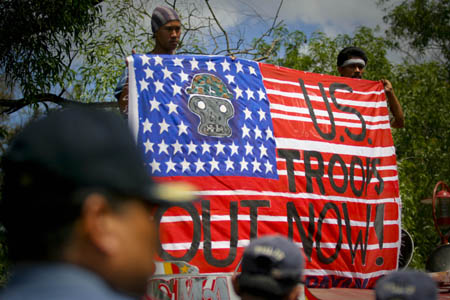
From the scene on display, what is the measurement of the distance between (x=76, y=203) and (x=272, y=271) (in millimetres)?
1213

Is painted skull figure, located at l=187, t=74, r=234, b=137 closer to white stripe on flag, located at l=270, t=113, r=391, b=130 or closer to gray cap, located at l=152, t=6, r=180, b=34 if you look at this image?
white stripe on flag, located at l=270, t=113, r=391, b=130

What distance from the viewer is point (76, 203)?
2.77 feet

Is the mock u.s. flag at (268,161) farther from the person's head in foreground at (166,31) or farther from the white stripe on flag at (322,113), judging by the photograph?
the person's head in foreground at (166,31)

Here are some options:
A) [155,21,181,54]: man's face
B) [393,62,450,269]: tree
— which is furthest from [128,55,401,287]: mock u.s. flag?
[393,62,450,269]: tree

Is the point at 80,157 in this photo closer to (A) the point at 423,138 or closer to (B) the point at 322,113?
(B) the point at 322,113

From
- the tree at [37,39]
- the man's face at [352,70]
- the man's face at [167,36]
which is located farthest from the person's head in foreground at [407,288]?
the tree at [37,39]

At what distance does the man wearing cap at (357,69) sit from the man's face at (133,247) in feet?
15.3

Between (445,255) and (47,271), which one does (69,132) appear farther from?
(445,255)

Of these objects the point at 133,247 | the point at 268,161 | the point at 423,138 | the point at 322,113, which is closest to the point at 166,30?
the point at 268,161

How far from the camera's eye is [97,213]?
85 cm

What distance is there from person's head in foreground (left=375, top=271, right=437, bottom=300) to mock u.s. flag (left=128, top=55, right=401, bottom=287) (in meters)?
1.81

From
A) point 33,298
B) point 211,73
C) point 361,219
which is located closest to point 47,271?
point 33,298

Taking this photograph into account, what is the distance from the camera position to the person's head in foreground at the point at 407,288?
2148 mm

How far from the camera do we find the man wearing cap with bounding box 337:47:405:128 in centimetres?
532
